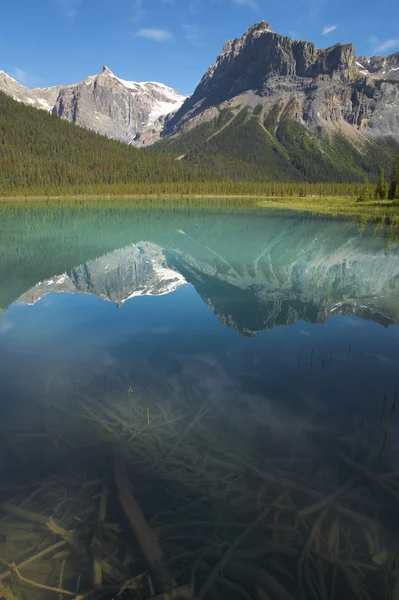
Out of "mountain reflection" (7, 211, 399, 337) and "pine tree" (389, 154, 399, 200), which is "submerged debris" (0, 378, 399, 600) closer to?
"mountain reflection" (7, 211, 399, 337)

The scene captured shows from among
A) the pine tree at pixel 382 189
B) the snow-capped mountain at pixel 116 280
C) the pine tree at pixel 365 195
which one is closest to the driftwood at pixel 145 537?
the snow-capped mountain at pixel 116 280

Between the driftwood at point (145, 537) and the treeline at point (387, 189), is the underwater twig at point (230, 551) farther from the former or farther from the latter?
the treeline at point (387, 189)

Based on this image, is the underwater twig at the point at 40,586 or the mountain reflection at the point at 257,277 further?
the mountain reflection at the point at 257,277

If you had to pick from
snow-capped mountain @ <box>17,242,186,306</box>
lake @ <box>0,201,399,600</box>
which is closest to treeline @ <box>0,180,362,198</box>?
snow-capped mountain @ <box>17,242,186,306</box>

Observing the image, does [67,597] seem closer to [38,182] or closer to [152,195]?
[152,195]

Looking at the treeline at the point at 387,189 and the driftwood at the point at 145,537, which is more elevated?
the treeline at the point at 387,189

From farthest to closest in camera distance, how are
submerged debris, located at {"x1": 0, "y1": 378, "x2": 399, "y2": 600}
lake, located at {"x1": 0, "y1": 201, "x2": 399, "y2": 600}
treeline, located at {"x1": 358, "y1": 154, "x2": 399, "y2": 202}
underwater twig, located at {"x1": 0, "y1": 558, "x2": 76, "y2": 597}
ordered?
treeline, located at {"x1": 358, "y1": 154, "x2": 399, "y2": 202} < lake, located at {"x1": 0, "y1": 201, "x2": 399, "y2": 600} < submerged debris, located at {"x1": 0, "y1": 378, "x2": 399, "y2": 600} < underwater twig, located at {"x1": 0, "y1": 558, "x2": 76, "y2": 597}

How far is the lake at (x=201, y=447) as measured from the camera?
18.8 ft

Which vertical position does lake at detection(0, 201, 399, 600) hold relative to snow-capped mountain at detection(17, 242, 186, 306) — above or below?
below

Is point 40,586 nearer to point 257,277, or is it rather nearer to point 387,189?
point 257,277

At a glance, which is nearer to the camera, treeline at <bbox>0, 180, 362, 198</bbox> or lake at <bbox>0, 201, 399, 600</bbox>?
lake at <bbox>0, 201, 399, 600</bbox>

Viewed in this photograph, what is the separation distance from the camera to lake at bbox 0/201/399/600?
18.8 ft

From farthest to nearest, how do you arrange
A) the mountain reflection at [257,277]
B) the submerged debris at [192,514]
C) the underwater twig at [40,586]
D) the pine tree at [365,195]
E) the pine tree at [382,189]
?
1. the pine tree at [365,195]
2. the pine tree at [382,189]
3. the mountain reflection at [257,277]
4. the submerged debris at [192,514]
5. the underwater twig at [40,586]

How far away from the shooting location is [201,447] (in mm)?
8312
